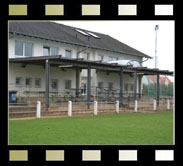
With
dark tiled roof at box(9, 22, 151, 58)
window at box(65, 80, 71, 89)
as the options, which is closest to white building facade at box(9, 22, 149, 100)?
window at box(65, 80, 71, 89)

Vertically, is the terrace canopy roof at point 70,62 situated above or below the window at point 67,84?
above

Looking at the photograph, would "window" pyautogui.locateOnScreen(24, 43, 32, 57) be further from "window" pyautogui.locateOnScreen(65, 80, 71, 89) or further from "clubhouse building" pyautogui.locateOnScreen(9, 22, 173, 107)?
"window" pyautogui.locateOnScreen(65, 80, 71, 89)

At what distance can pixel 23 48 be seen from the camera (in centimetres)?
2645

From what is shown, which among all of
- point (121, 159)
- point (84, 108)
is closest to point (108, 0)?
point (121, 159)

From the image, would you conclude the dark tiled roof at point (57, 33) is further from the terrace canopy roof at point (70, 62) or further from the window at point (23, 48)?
the terrace canopy roof at point (70, 62)

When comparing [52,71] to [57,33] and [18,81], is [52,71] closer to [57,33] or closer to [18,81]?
[18,81]

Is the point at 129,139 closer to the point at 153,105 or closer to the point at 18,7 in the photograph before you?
the point at 18,7

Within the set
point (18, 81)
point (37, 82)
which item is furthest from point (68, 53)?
point (18, 81)

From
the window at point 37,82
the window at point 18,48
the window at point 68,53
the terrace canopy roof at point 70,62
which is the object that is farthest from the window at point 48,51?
the window at point 18,48

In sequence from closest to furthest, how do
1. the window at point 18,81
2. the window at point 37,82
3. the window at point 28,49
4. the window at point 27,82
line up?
the window at point 18,81
the window at point 28,49
the window at point 27,82
the window at point 37,82

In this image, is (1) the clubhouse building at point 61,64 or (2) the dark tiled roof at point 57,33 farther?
(2) the dark tiled roof at point 57,33

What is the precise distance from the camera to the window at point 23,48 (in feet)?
85.5

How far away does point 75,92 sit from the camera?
1179 inches

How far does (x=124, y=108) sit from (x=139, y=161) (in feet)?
74.1
